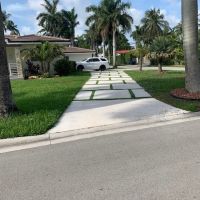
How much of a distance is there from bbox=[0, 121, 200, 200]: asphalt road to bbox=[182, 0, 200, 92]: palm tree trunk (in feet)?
17.3

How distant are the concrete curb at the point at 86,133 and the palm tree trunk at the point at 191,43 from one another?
316 cm

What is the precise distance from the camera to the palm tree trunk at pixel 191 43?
1222 cm

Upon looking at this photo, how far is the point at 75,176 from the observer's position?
17.1ft

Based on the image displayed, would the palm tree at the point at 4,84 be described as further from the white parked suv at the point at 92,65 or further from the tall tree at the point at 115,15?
the tall tree at the point at 115,15

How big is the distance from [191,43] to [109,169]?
8130mm

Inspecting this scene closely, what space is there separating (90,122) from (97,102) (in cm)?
340

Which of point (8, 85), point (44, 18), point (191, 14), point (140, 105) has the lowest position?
point (140, 105)

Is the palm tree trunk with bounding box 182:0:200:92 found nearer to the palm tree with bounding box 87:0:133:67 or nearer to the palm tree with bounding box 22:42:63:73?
the palm tree with bounding box 22:42:63:73

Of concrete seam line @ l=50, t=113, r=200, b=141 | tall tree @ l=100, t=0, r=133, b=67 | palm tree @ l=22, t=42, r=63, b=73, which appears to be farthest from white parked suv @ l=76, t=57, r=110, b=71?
concrete seam line @ l=50, t=113, r=200, b=141

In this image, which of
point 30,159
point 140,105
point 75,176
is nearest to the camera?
point 75,176

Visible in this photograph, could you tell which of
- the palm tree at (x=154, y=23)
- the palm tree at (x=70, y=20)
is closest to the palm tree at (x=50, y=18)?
the palm tree at (x=70, y=20)

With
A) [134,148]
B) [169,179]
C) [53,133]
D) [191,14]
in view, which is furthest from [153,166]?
[191,14]

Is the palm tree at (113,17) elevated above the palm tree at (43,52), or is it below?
above

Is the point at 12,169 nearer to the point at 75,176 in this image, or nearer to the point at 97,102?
the point at 75,176
